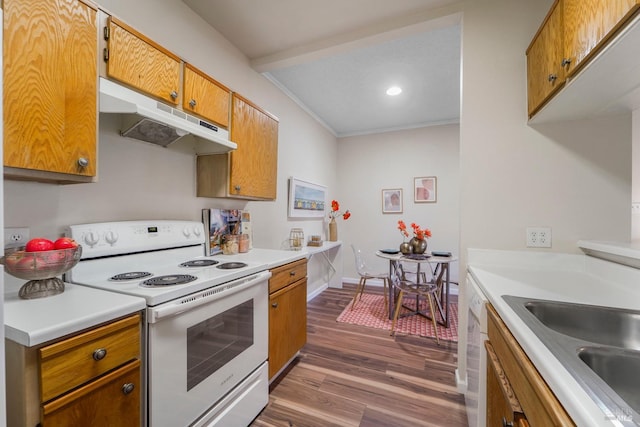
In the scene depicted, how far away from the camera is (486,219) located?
1707 mm

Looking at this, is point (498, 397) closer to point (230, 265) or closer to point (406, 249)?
point (230, 265)

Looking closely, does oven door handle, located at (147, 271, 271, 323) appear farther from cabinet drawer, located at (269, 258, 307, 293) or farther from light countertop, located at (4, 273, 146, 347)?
cabinet drawer, located at (269, 258, 307, 293)

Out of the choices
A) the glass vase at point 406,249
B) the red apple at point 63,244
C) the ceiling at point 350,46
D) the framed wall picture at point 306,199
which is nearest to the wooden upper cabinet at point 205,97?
the ceiling at point 350,46

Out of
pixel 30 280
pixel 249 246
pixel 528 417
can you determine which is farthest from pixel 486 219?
pixel 30 280

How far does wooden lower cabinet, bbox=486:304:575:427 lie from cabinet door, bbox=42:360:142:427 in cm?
122

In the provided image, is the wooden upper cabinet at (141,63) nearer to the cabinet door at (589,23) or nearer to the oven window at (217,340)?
the oven window at (217,340)

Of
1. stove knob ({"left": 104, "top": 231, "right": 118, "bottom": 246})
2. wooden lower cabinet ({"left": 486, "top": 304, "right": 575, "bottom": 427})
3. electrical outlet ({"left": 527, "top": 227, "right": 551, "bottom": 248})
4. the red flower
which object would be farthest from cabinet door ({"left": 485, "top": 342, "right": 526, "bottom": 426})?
the red flower

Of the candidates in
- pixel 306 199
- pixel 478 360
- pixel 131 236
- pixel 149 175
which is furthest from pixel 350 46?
pixel 478 360

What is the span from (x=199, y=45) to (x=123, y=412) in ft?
7.29

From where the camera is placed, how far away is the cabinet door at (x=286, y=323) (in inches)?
69.2

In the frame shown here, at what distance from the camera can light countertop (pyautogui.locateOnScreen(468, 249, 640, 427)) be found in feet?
1.60

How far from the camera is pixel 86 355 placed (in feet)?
2.67

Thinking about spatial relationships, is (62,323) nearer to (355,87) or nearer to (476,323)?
(476,323)

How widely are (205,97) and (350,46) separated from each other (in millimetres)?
1273
